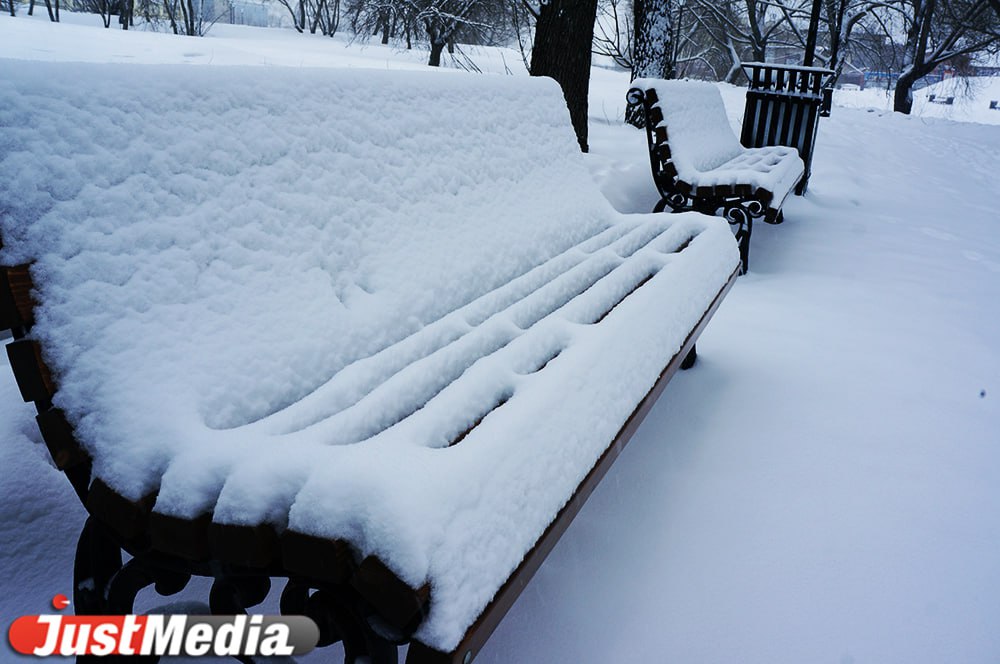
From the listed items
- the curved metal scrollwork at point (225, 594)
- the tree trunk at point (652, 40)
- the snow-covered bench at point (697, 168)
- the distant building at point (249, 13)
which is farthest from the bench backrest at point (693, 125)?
the distant building at point (249, 13)

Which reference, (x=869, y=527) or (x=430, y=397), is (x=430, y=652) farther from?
(x=869, y=527)

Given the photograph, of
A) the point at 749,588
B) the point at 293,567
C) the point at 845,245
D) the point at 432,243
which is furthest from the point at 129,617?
the point at 845,245

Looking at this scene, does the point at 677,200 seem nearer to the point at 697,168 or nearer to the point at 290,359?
the point at 697,168

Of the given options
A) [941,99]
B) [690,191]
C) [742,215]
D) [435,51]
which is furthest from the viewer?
[941,99]

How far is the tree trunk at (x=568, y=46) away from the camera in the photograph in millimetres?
5293

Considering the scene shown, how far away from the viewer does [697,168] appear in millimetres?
4324

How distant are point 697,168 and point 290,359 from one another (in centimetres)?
351

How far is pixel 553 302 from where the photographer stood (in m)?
1.82

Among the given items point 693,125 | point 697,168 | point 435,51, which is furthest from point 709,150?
point 435,51

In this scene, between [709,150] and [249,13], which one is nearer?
[709,150]

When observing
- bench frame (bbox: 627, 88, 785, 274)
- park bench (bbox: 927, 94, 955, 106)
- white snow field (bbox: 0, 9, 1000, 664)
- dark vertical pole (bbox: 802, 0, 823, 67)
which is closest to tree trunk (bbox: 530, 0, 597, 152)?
bench frame (bbox: 627, 88, 785, 274)

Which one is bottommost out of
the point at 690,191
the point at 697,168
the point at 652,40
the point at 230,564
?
the point at 230,564

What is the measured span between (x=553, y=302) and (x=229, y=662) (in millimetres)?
1047

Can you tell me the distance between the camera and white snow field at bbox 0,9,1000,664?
153 centimetres
